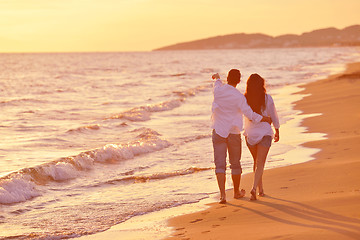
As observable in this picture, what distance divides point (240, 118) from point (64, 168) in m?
→ 4.46

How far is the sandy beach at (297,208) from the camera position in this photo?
529cm

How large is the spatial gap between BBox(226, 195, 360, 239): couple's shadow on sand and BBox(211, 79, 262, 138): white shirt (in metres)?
0.97

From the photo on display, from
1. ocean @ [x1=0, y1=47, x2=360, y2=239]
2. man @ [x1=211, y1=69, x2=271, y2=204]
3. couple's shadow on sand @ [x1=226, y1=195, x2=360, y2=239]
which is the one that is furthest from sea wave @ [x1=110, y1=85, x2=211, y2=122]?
couple's shadow on sand @ [x1=226, y1=195, x2=360, y2=239]

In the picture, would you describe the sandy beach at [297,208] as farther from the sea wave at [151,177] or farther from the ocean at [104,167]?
the sea wave at [151,177]

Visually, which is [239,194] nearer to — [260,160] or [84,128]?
[260,160]

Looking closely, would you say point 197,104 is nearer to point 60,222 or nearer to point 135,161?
point 135,161

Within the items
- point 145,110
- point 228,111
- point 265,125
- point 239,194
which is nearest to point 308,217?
point 265,125

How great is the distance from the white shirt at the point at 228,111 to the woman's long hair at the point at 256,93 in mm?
131

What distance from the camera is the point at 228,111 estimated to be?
22.6 ft

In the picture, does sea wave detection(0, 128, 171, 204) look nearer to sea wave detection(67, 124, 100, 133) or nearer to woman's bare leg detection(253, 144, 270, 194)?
sea wave detection(67, 124, 100, 133)

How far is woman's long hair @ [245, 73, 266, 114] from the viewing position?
22.4 ft

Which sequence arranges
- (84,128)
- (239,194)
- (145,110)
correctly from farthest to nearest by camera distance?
(145,110), (84,128), (239,194)

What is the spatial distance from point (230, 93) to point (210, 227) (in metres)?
1.71

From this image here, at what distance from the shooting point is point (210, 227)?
604 cm
